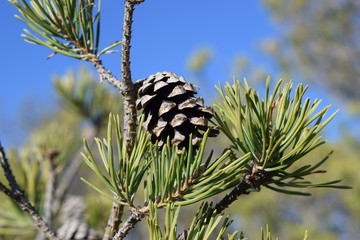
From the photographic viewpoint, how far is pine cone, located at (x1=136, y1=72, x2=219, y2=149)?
1.32 feet

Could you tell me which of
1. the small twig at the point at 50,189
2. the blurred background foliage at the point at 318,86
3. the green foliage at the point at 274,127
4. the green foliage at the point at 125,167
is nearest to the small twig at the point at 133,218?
the green foliage at the point at 125,167

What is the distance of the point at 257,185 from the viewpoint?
0.43 meters

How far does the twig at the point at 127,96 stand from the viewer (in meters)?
0.40

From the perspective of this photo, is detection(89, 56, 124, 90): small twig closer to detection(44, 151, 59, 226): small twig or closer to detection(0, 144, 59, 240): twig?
detection(0, 144, 59, 240): twig

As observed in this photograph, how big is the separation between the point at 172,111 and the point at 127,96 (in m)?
0.05

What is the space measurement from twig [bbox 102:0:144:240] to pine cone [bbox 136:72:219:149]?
0.6 inches

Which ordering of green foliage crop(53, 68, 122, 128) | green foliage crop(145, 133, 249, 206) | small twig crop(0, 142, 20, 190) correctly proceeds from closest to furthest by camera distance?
green foliage crop(145, 133, 249, 206) → small twig crop(0, 142, 20, 190) → green foliage crop(53, 68, 122, 128)

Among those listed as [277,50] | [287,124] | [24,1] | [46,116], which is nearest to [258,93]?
[287,124]

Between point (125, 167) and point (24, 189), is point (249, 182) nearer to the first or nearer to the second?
point (125, 167)

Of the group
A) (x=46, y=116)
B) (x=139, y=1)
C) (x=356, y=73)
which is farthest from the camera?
(x=46, y=116)

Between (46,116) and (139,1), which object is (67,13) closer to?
(139,1)

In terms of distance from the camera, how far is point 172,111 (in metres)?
0.41

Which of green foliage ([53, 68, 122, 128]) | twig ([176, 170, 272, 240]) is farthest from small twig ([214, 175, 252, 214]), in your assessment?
green foliage ([53, 68, 122, 128])

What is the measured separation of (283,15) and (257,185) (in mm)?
8257
